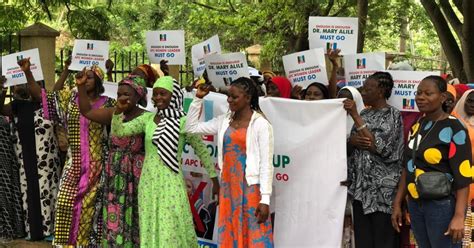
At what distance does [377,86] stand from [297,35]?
11.6 metres

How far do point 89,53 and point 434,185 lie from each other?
12.8 ft

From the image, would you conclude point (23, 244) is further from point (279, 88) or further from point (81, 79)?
point (279, 88)

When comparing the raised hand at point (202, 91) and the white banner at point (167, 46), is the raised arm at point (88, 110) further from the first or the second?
the white banner at point (167, 46)

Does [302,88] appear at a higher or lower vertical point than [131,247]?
higher

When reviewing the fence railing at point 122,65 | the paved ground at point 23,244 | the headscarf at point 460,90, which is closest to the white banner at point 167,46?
Answer: the fence railing at point 122,65

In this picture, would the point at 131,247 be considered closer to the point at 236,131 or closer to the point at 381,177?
the point at 236,131

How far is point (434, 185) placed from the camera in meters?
4.94

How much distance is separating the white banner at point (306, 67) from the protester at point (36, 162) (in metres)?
2.42

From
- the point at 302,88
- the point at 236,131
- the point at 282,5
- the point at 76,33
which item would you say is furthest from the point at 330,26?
the point at 282,5

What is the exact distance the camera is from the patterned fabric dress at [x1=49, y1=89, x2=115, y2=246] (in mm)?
6613

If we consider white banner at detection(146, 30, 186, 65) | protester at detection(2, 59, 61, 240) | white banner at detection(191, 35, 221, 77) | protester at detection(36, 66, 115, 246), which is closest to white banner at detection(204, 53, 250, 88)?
white banner at detection(191, 35, 221, 77)

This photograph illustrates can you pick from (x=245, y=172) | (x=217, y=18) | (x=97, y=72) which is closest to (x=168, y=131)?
(x=245, y=172)

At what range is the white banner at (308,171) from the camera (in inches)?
238

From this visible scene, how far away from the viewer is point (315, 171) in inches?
242
